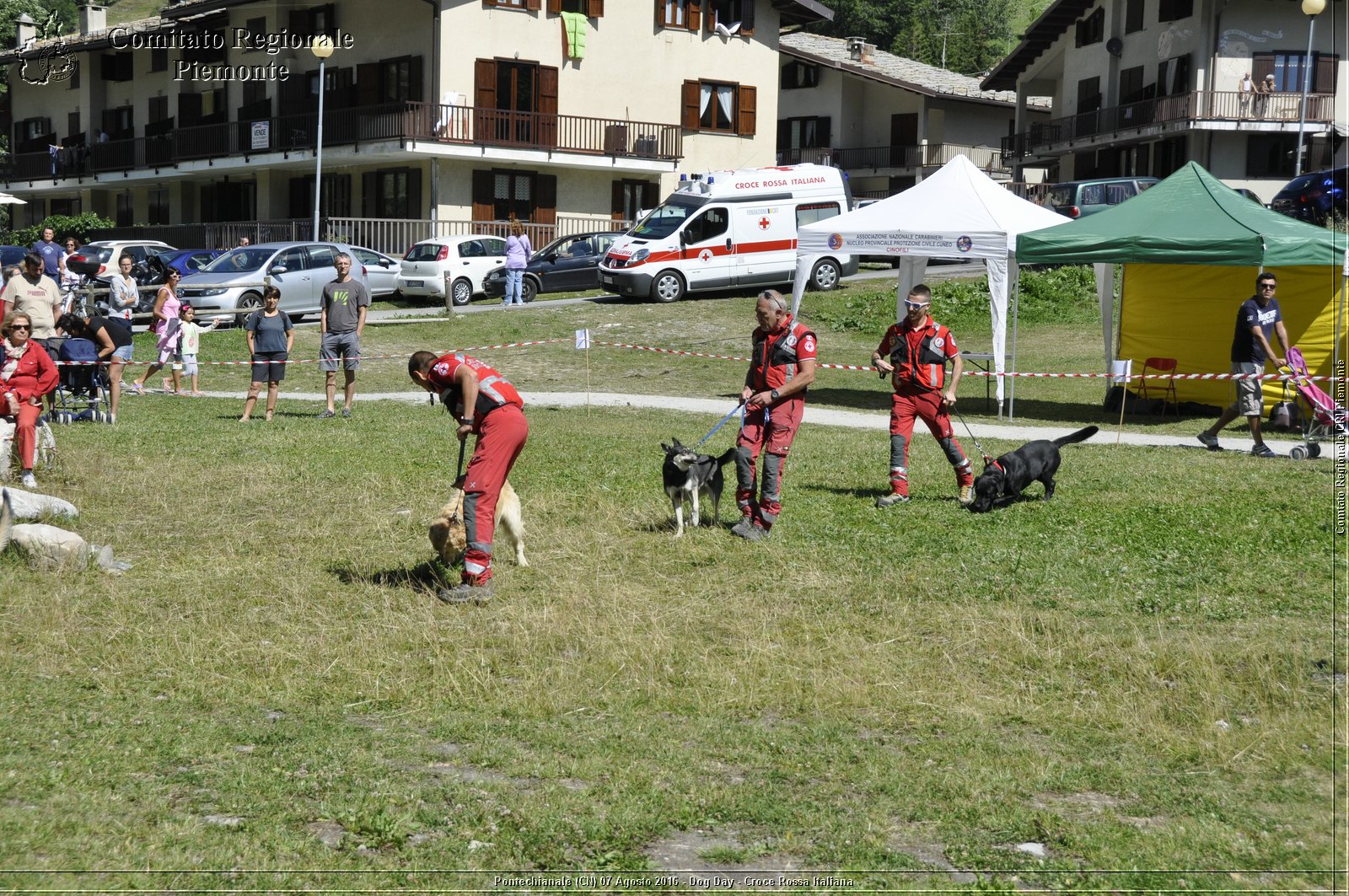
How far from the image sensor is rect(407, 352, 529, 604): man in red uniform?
8.28 meters

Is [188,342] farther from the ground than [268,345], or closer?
closer

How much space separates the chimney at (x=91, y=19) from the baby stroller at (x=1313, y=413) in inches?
2091

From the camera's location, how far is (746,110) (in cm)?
4206

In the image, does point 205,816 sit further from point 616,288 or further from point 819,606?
point 616,288

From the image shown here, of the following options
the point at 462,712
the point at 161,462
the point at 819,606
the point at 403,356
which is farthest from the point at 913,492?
the point at 403,356

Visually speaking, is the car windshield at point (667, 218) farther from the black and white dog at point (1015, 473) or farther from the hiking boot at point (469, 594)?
the hiking boot at point (469, 594)

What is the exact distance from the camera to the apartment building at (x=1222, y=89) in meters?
41.6

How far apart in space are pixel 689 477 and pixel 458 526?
6.48ft

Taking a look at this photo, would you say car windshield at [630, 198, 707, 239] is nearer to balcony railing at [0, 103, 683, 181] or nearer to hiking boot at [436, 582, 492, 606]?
balcony railing at [0, 103, 683, 181]

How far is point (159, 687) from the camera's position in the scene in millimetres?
6891

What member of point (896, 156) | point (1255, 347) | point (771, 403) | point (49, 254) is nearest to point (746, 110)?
point (896, 156)

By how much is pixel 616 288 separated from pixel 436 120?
984 centimetres

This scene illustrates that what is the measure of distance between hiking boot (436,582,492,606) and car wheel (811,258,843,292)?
22.6 m

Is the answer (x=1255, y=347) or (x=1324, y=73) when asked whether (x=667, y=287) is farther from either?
(x=1324, y=73)
